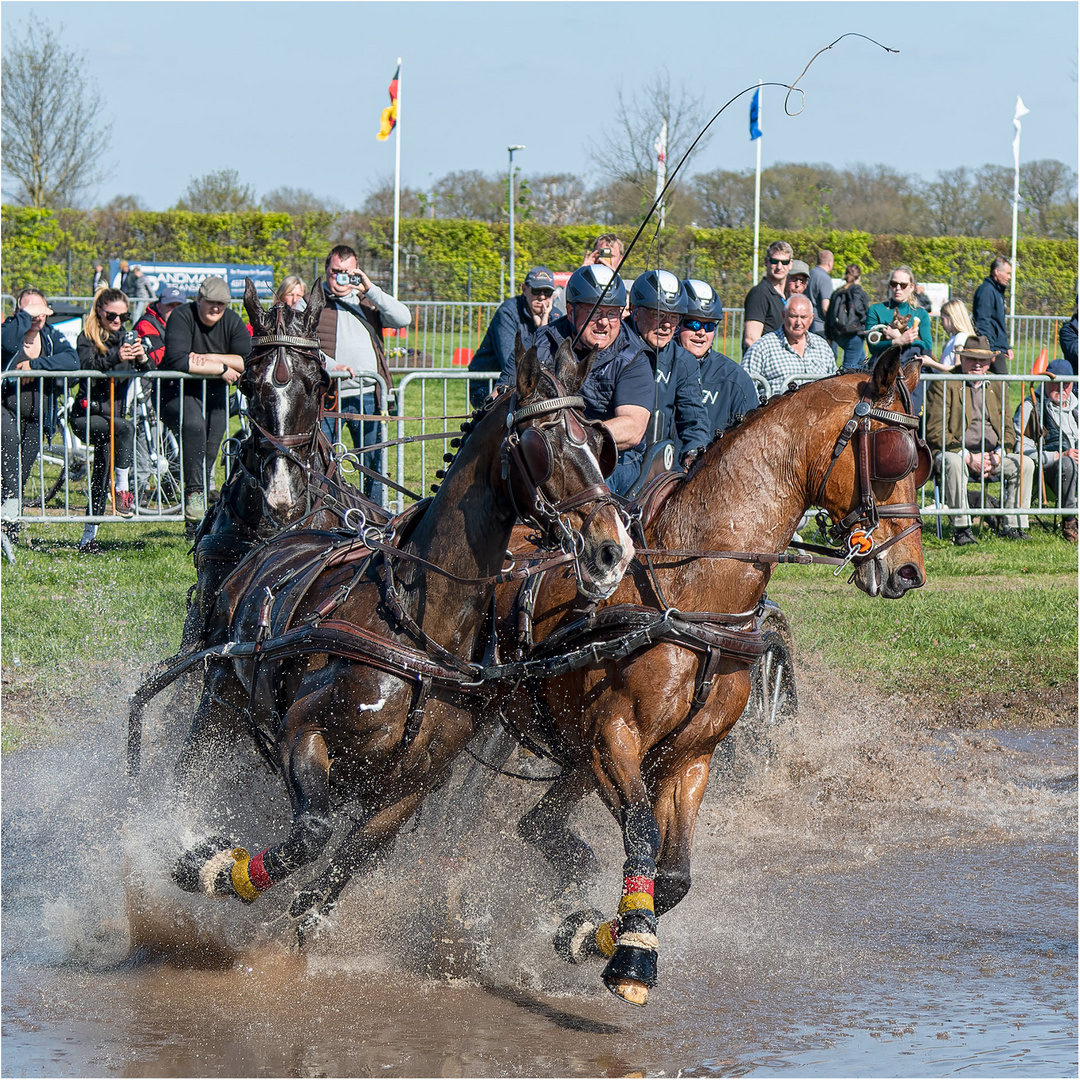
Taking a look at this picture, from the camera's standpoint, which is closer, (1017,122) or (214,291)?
(214,291)

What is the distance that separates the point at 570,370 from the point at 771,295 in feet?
31.0

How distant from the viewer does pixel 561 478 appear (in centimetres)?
421

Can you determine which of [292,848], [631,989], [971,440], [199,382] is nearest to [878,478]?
[631,989]

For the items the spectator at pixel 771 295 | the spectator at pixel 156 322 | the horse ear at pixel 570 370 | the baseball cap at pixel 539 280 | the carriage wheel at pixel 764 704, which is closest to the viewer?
the horse ear at pixel 570 370

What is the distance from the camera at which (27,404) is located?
39.6ft

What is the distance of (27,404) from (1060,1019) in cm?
972

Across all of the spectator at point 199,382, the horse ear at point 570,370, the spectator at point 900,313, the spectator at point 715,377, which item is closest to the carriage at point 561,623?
the horse ear at point 570,370

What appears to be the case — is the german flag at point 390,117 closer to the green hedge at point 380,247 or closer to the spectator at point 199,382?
the green hedge at point 380,247

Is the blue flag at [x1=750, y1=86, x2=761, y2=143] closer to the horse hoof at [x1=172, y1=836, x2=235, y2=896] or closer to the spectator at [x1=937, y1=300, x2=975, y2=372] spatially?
the spectator at [x1=937, y1=300, x2=975, y2=372]

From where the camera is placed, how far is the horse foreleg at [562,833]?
5.57 m

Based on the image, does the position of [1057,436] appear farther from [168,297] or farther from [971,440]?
[168,297]

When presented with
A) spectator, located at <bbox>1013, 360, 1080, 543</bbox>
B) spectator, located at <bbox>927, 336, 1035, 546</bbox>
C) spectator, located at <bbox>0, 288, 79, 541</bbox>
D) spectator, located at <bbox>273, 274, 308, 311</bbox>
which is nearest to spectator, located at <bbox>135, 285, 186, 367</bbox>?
spectator, located at <bbox>0, 288, 79, 541</bbox>

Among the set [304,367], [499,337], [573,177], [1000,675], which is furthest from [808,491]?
[573,177]

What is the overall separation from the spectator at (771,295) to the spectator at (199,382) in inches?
184
